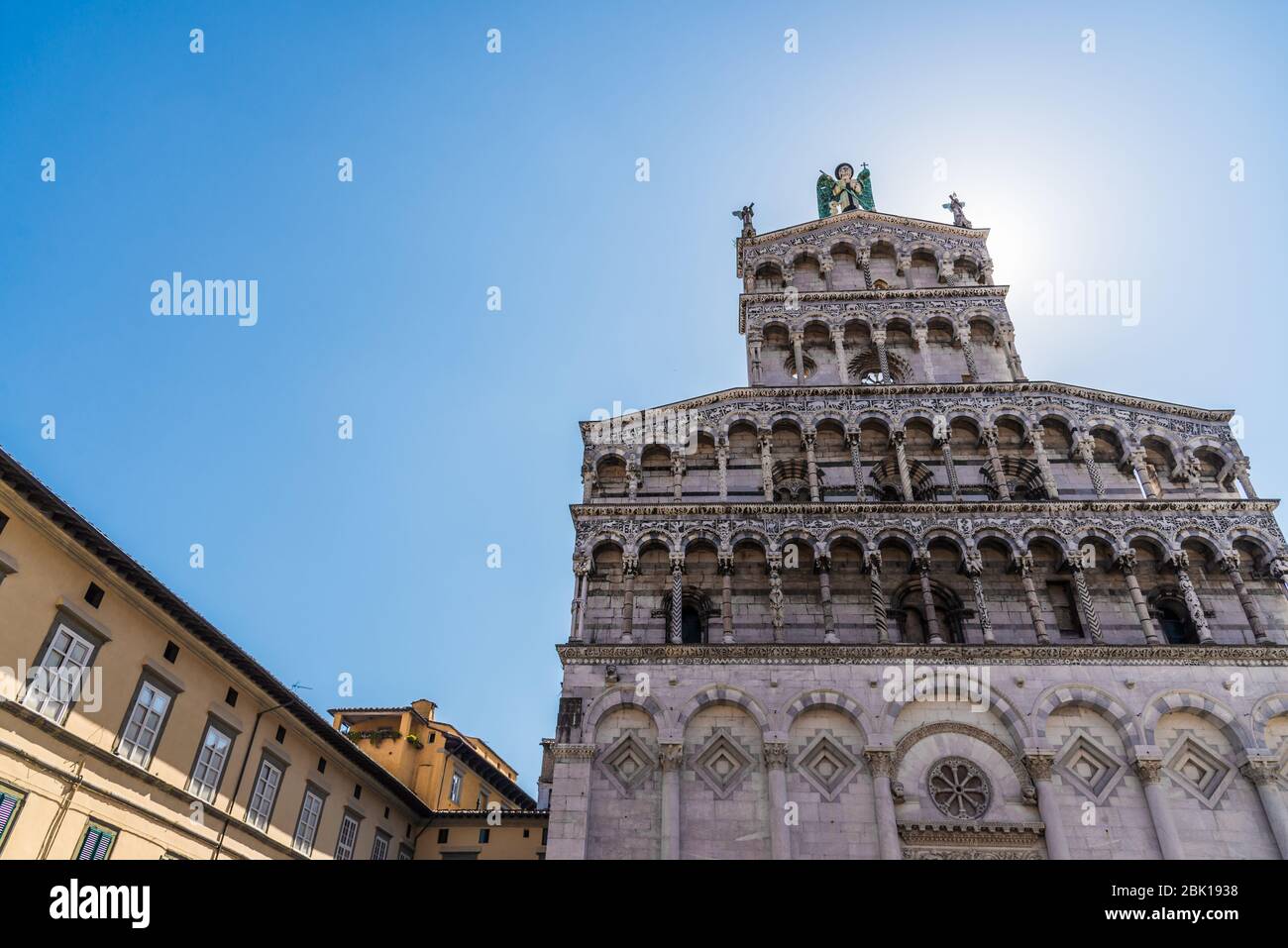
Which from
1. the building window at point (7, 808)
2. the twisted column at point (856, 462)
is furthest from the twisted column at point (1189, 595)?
the building window at point (7, 808)

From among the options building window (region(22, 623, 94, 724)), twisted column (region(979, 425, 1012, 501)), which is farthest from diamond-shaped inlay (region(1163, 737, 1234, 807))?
building window (region(22, 623, 94, 724))

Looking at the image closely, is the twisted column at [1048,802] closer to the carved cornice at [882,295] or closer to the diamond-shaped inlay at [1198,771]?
the diamond-shaped inlay at [1198,771]

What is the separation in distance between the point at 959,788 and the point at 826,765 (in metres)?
3.06

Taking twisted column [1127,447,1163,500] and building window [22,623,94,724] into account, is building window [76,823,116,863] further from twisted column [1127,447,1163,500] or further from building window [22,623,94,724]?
twisted column [1127,447,1163,500]

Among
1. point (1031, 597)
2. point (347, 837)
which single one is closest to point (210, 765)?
point (347, 837)

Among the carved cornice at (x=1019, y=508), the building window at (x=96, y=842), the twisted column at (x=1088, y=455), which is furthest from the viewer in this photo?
the twisted column at (x=1088, y=455)

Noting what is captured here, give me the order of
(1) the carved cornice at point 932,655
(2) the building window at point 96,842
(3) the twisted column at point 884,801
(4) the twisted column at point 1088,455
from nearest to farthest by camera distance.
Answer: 1. (2) the building window at point 96,842
2. (3) the twisted column at point 884,801
3. (1) the carved cornice at point 932,655
4. (4) the twisted column at point 1088,455

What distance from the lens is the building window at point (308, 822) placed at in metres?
25.2

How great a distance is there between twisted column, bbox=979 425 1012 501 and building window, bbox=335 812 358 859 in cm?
2257

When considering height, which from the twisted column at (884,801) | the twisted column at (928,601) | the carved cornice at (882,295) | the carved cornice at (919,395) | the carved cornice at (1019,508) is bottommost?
the twisted column at (884,801)

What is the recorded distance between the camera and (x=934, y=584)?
23812 millimetres

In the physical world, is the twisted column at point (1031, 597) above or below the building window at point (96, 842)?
above

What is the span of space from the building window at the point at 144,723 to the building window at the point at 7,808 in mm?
2638
